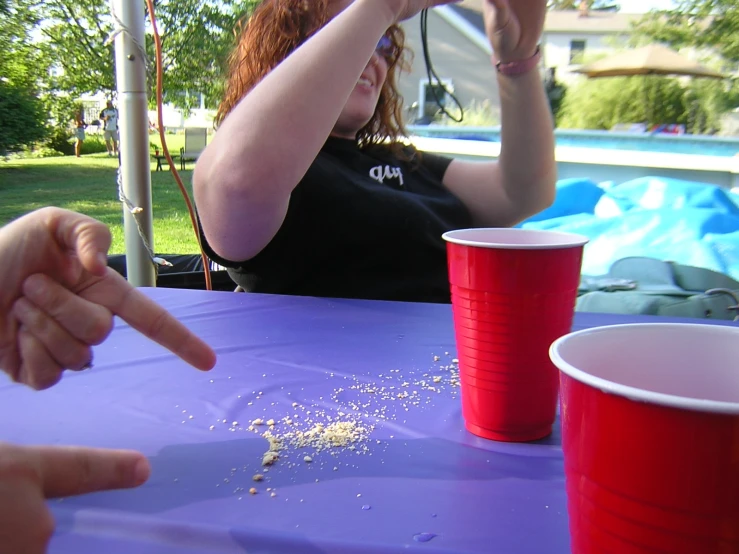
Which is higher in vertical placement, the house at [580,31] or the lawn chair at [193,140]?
the house at [580,31]

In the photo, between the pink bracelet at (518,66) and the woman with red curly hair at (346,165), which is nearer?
the woman with red curly hair at (346,165)

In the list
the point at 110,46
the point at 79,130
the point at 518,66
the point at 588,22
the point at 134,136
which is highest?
the point at 588,22

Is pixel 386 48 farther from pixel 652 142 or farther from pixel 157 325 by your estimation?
pixel 652 142

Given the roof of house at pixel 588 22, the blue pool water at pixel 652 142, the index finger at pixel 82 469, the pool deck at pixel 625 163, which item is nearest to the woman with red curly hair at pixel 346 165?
the index finger at pixel 82 469

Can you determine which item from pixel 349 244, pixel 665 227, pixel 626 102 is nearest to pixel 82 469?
pixel 349 244

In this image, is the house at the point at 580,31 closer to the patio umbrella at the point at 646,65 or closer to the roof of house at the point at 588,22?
the roof of house at the point at 588,22

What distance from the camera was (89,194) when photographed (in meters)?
7.89

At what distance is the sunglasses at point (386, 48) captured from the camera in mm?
1246

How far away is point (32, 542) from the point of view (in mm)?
298

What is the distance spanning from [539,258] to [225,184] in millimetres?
474

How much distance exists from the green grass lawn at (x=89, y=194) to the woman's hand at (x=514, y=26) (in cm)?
413

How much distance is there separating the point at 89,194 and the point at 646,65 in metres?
7.41

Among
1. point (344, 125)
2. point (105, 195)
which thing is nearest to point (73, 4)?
point (105, 195)

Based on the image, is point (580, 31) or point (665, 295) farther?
point (580, 31)
